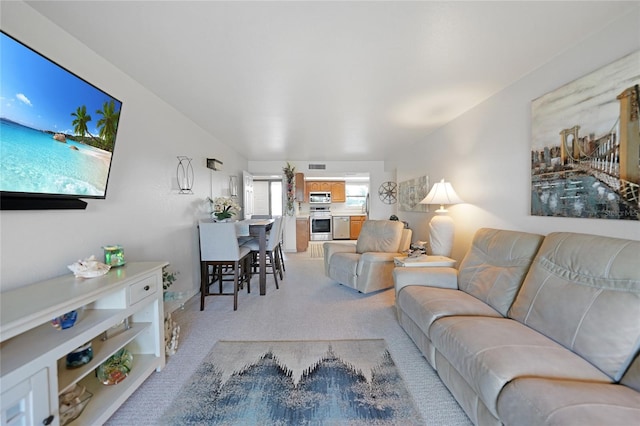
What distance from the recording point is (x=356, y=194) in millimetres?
8484

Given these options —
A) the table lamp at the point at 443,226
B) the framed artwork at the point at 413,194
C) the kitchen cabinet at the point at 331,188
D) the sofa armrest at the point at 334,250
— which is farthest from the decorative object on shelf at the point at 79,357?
the kitchen cabinet at the point at 331,188

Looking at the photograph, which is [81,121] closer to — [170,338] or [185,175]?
[185,175]

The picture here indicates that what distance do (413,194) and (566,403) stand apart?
3624 millimetres

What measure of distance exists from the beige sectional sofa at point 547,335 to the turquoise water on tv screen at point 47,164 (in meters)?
2.36

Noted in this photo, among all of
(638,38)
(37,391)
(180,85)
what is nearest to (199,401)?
(37,391)

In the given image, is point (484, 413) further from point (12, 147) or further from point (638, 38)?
point (12, 147)

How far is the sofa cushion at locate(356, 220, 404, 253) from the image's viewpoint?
3506mm

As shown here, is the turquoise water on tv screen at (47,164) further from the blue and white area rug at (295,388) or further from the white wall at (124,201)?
the blue and white area rug at (295,388)

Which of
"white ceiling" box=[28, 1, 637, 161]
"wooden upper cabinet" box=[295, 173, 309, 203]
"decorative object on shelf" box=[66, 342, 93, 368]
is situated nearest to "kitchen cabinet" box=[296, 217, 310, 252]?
"wooden upper cabinet" box=[295, 173, 309, 203]

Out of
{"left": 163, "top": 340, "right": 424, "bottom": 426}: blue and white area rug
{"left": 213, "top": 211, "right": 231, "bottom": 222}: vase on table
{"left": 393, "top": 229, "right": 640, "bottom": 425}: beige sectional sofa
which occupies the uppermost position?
{"left": 213, "top": 211, "right": 231, "bottom": 222}: vase on table

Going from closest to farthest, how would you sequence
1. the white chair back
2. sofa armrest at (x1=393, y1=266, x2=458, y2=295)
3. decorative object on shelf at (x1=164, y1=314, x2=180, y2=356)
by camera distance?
1. decorative object on shelf at (x1=164, y1=314, x2=180, y2=356)
2. sofa armrest at (x1=393, y1=266, x2=458, y2=295)
3. the white chair back

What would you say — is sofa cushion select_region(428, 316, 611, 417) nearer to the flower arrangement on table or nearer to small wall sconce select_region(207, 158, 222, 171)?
the flower arrangement on table

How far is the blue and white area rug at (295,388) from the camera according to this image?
1337mm

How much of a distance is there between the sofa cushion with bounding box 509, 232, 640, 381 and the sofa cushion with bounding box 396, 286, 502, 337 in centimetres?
24
